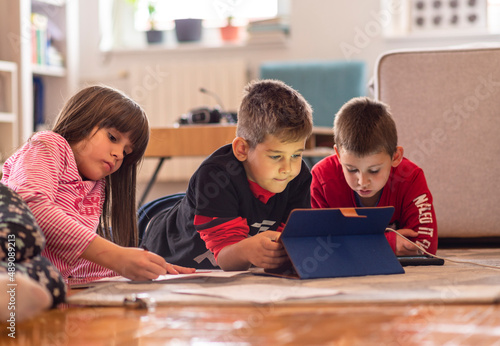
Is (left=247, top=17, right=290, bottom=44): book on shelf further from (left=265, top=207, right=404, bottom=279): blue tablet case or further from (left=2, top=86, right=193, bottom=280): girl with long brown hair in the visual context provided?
(left=265, top=207, right=404, bottom=279): blue tablet case

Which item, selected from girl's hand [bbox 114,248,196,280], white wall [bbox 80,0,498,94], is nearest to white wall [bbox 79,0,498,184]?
white wall [bbox 80,0,498,94]

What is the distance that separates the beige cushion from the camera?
1.80 meters

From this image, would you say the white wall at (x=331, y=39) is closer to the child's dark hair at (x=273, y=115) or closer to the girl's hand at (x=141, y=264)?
the child's dark hair at (x=273, y=115)

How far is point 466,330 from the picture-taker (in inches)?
28.1

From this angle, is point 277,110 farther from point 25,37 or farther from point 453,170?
point 25,37

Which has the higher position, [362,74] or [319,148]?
[362,74]

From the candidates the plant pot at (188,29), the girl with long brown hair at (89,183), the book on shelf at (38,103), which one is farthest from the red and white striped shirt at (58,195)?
the plant pot at (188,29)

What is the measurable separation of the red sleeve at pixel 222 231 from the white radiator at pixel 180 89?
7.78 ft

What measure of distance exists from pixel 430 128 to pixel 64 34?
2721 mm

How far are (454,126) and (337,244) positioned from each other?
2.84ft

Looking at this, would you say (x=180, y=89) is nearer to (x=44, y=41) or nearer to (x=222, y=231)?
(x=44, y=41)

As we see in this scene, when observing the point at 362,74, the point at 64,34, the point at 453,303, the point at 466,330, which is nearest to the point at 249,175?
the point at 453,303

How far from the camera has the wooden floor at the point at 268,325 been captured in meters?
0.68

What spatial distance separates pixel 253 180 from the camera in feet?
4.34
